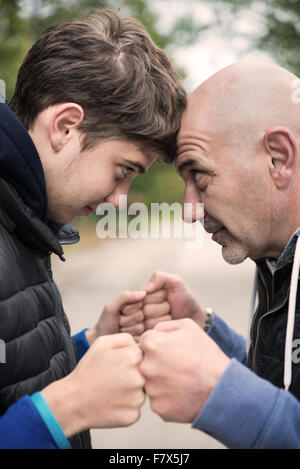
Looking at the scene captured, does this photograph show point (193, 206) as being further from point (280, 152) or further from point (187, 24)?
point (187, 24)

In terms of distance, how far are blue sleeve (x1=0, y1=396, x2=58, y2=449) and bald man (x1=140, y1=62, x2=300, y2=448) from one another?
13.5 inches

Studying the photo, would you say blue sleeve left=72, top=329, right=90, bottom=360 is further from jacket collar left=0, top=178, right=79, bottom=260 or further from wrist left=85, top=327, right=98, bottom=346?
jacket collar left=0, top=178, right=79, bottom=260

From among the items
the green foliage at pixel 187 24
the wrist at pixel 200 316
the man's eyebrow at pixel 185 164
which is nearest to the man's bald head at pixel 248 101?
the man's eyebrow at pixel 185 164

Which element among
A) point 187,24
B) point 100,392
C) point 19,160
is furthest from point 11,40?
point 100,392

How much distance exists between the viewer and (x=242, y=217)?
2389mm

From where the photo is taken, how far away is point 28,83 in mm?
2330

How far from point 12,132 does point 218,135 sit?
813 millimetres

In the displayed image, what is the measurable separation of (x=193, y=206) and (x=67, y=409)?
114 centimetres

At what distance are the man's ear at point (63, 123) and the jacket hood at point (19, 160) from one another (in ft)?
0.52

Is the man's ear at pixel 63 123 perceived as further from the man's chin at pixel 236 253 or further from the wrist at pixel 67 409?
the wrist at pixel 67 409

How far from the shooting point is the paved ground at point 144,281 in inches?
A: 196

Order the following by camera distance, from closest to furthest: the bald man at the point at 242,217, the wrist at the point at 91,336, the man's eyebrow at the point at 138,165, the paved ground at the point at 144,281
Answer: the bald man at the point at 242,217 < the man's eyebrow at the point at 138,165 < the wrist at the point at 91,336 < the paved ground at the point at 144,281

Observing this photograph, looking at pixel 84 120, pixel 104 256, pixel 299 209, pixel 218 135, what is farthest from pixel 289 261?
pixel 104 256
